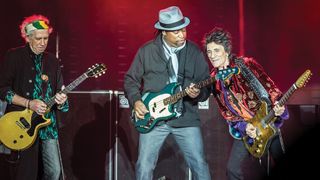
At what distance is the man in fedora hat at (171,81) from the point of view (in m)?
4.48

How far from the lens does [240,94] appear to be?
4.61 metres

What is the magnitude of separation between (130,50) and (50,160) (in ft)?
12.6

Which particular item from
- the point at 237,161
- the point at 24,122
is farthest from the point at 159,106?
the point at 24,122

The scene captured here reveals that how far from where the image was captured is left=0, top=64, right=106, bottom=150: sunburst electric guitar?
475 centimetres

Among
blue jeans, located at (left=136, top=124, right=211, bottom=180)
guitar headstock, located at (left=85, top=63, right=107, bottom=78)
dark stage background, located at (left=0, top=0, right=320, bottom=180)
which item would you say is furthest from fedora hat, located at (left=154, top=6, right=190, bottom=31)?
dark stage background, located at (left=0, top=0, right=320, bottom=180)

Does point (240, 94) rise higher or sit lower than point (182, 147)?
higher

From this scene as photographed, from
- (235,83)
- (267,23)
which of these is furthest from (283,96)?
(267,23)

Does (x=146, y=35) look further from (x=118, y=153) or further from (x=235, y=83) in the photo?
(x=235, y=83)

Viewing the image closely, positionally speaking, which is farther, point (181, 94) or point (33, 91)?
point (33, 91)

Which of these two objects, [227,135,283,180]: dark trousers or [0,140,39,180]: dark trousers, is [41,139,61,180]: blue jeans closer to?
[0,140,39,180]: dark trousers

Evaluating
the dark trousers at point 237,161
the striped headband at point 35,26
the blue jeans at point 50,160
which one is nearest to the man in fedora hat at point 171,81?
the dark trousers at point 237,161

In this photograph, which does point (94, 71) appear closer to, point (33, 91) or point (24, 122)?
point (33, 91)

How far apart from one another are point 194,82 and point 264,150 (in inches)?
37.0

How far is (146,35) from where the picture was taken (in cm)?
829
